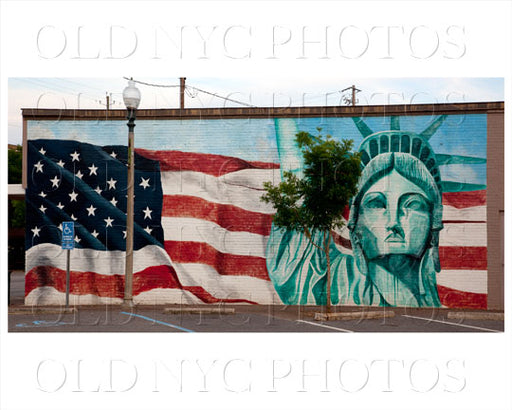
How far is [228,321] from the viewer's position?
515 inches

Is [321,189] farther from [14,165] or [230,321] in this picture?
[14,165]

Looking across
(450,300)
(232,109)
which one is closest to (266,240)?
(232,109)

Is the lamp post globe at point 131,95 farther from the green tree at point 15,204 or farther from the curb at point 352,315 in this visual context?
the green tree at point 15,204

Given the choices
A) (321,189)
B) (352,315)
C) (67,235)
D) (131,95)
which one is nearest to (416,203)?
(321,189)

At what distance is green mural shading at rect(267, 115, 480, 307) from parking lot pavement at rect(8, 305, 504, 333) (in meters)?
0.68

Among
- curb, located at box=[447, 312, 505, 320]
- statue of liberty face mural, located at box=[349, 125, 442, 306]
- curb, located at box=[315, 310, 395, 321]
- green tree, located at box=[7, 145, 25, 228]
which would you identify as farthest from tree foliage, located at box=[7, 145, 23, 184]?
curb, located at box=[447, 312, 505, 320]

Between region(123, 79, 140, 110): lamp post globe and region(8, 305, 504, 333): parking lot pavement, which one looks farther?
region(123, 79, 140, 110): lamp post globe

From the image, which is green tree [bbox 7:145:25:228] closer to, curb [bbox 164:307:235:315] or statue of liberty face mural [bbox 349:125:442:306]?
curb [bbox 164:307:235:315]

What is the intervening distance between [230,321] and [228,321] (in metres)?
0.05

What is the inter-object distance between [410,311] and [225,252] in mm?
5656

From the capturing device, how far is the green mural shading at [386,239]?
51.0 ft

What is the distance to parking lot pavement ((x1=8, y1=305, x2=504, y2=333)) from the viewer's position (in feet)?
39.4

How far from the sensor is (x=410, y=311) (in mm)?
15023

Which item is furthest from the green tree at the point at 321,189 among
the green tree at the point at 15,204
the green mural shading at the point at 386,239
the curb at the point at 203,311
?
the green tree at the point at 15,204
